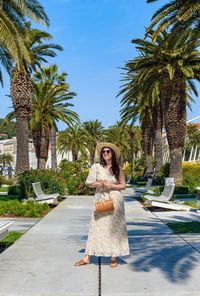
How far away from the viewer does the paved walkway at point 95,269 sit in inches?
165

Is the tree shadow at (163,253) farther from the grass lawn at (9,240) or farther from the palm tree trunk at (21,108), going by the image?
the palm tree trunk at (21,108)

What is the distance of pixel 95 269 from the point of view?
502 cm

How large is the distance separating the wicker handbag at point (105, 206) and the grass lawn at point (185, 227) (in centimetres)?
353

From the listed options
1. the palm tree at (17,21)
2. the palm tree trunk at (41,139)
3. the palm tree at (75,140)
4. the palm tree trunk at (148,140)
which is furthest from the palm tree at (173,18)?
the palm tree at (75,140)

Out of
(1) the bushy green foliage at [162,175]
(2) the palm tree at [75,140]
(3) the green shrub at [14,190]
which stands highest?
(2) the palm tree at [75,140]

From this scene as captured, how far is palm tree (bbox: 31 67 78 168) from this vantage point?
29.9m

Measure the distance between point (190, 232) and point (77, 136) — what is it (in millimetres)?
49554

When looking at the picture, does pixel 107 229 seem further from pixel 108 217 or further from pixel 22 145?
pixel 22 145

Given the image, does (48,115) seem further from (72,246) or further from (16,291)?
(16,291)

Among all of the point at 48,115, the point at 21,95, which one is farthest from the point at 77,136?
the point at 21,95

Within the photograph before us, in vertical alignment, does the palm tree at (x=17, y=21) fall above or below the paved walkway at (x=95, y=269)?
above

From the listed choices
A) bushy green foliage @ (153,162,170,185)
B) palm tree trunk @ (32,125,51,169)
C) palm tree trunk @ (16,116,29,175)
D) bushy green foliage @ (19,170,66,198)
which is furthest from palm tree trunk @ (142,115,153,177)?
bushy green foliage @ (19,170,66,198)

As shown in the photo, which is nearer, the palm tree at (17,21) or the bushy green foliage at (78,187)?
the palm tree at (17,21)

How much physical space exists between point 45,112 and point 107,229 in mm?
26324
